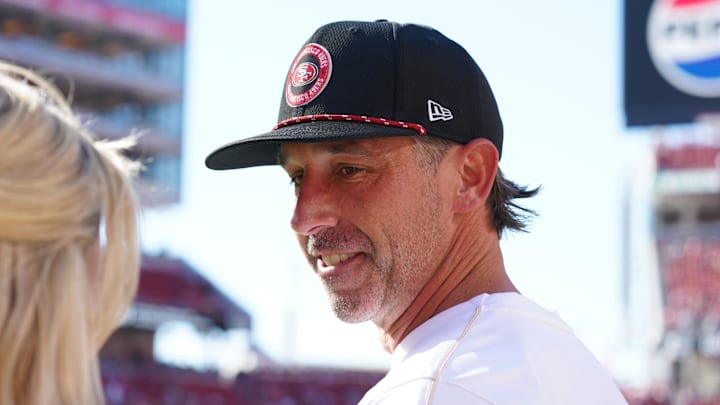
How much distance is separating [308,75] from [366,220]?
298mm

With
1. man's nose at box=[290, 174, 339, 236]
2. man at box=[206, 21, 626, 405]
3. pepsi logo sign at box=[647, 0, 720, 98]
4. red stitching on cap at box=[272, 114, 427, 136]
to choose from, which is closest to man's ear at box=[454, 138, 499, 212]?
man at box=[206, 21, 626, 405]

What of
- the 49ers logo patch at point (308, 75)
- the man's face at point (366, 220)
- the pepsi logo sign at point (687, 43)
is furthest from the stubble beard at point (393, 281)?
the pepsi logo sign at point (687, 43)

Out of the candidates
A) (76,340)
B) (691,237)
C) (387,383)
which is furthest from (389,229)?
(691,237)

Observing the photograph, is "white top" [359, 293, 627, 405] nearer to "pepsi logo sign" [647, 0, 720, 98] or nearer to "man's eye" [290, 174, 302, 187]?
"man's eye" [290, 174, 302, 187]

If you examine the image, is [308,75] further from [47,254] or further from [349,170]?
[47,254]

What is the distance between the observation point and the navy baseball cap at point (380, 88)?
224 cm

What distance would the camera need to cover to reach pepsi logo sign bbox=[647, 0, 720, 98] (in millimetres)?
15336

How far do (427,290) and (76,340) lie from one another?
2.36 feet

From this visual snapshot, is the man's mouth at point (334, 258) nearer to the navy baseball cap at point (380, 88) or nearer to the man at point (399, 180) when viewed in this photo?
the man at point (399, 180)

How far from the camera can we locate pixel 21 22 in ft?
150

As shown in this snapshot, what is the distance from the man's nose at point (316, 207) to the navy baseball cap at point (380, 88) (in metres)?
0.12

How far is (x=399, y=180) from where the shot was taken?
2367mm

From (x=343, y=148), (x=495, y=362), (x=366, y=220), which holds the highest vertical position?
(x=343, y=148)

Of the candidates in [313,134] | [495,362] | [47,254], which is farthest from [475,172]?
[47,254]
